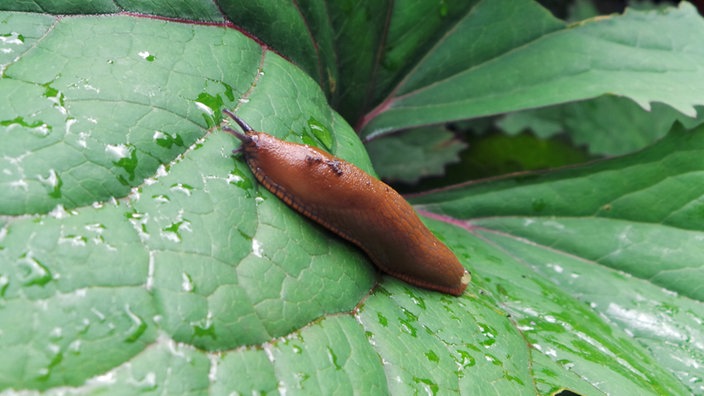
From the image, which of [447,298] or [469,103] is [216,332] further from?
[469,103]

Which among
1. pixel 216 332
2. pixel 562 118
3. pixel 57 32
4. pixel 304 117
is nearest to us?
pixel 216 332

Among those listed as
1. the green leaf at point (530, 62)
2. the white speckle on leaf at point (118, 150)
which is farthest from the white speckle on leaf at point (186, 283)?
the green leaf at point (530, 62)

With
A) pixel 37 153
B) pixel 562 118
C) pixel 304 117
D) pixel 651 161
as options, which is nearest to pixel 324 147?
pixel 304 117

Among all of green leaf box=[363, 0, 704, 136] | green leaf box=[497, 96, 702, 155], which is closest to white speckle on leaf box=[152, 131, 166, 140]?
green leaf box=[363, 0, 704, 136]

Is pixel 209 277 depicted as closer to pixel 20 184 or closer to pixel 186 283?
pixel 186 283

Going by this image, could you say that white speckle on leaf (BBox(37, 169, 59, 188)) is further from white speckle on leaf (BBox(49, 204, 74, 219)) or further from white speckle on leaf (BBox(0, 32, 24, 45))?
white speckle on leaf (BBox(0, 32, 24, 45))

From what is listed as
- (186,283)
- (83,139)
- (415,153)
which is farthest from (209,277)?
(415,153)
